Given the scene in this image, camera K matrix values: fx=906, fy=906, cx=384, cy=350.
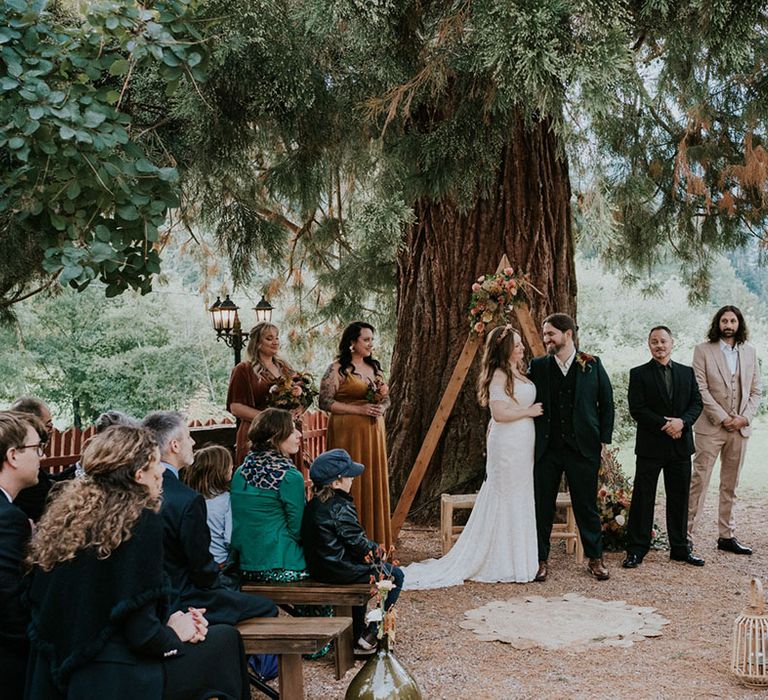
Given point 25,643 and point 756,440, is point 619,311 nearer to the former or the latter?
point 756,440

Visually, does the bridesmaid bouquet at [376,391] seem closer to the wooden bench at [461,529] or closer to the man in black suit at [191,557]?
the wooden bench at [461,529]

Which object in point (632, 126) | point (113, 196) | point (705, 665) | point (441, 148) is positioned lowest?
point (705, 665)

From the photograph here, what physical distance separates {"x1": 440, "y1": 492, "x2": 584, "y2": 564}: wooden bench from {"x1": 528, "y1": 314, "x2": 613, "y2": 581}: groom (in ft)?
1.14

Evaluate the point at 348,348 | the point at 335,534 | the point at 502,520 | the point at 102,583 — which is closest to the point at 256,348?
the point at 348,348

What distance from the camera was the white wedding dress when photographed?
5.79 meters

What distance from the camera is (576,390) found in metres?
5.88

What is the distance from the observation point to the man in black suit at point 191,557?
3.24m

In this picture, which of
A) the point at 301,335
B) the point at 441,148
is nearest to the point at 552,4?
the point at 441,148

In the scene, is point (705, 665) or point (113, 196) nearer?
point (113, 196)

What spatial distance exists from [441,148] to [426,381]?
273 centimetres

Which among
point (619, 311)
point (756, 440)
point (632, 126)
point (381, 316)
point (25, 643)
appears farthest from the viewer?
point (619, 311)

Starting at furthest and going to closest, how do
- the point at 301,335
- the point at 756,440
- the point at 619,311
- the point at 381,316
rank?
the point at 619,311 < the point at 756,440 < the point at 301,335 < the point at 381,316

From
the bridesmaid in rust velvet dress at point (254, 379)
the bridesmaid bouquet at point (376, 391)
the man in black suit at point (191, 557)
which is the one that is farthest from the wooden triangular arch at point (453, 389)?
the man in black suit at point (191, 557)

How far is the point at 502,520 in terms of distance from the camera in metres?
5.85
